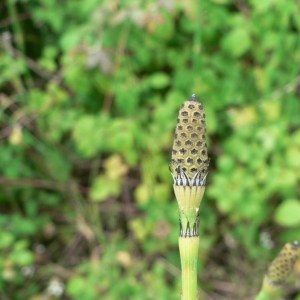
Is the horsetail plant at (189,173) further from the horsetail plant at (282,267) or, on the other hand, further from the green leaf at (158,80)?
the green leaf at (158,80)

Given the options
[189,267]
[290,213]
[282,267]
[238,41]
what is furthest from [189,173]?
[238,41]

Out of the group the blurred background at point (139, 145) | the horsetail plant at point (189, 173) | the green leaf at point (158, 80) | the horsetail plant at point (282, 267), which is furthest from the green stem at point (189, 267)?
the green leaf at point (158, 80)

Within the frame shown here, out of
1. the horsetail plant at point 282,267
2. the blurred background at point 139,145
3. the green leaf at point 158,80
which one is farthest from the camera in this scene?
the green leaf at point 158,80

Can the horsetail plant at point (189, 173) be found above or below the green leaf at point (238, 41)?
below


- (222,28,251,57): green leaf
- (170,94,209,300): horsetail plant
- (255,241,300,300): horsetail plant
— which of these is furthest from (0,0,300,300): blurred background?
(170,94,209,300): horsetail plant

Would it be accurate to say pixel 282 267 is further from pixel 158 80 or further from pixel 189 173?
pixel 158 80

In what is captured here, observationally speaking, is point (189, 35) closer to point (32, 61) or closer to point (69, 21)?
point (69, 21)

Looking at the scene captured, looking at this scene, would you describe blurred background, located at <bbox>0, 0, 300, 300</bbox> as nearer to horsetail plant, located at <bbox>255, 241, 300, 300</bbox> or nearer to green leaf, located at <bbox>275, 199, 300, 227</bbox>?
green leaf, located at <bbox>275, 199, 300, 227</bbox>
